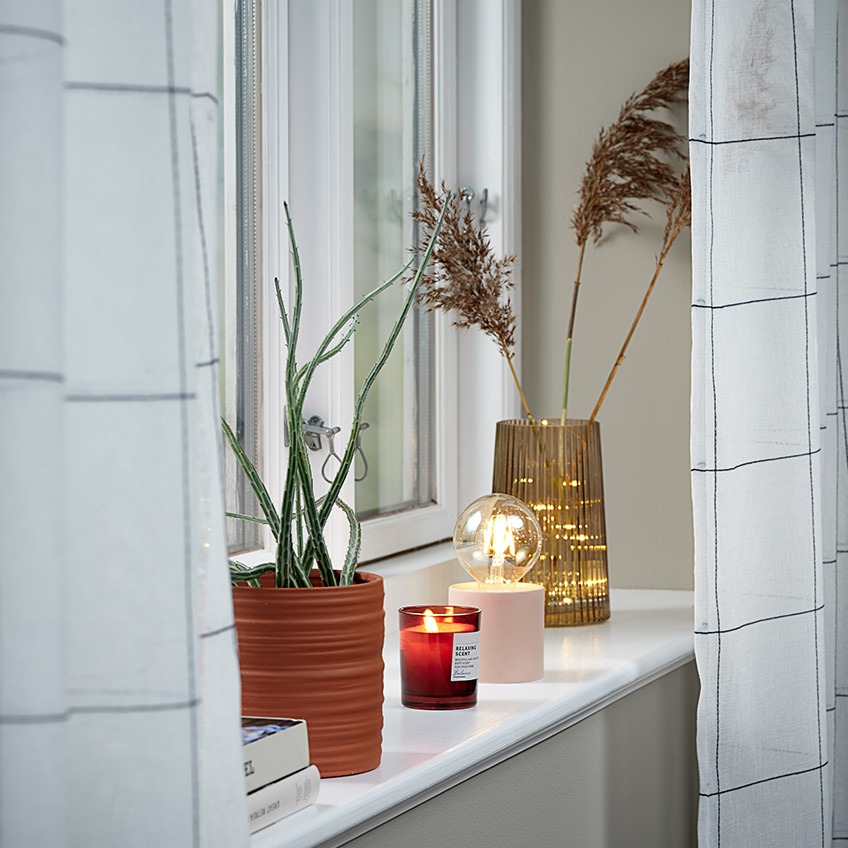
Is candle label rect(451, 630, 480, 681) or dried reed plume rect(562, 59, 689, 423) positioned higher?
dried reed plume rect(562, 59, 689, 423)

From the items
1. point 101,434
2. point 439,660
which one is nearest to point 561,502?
point 439,660

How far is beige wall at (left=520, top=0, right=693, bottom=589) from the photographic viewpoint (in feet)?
6.78

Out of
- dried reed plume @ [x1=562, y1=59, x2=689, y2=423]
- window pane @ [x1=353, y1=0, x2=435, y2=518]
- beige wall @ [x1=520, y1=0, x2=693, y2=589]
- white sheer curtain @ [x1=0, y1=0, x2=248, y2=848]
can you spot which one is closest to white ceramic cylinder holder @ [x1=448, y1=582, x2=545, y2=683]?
window pane @ [x1=353, y1=0, x2=435, y2=518]

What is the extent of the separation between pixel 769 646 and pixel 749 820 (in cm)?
22

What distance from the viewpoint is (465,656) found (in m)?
1.38

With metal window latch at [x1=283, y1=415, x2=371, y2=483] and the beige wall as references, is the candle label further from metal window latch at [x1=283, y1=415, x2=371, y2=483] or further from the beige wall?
the beige wall

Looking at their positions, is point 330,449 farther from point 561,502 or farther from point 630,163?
point 630,163

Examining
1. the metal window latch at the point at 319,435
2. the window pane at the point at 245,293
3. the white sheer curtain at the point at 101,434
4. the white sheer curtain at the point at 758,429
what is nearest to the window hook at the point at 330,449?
the metal window latch at the point at 319,435

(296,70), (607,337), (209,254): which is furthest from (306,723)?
(607,337)

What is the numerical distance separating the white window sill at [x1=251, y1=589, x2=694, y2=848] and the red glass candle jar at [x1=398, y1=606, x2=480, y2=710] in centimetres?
2

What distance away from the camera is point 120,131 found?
0.75 meters

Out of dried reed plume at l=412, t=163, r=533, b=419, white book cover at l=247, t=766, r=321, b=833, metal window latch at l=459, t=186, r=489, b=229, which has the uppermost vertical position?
metal window latch at l=459, t=186, r=489, b=229

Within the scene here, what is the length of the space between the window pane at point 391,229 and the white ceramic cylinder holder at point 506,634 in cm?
39

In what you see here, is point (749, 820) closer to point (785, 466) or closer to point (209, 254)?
point (785, 466)
